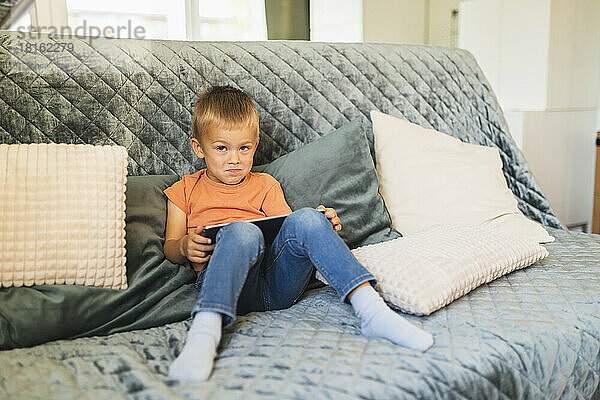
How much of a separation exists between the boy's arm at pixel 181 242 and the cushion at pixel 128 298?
2cm

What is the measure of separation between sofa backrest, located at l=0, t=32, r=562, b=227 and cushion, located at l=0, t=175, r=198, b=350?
7.7 inches

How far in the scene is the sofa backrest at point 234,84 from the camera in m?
1.39

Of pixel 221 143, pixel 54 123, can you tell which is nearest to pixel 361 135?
pixel 221 143

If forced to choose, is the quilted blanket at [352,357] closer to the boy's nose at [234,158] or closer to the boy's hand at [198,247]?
the boy's hand at [198,247]

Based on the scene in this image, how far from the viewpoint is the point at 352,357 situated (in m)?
0.95

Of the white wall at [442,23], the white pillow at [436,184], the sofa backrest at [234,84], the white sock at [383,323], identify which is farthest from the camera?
the white wall at [442,23]

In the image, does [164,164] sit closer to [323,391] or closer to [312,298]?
[312,298]

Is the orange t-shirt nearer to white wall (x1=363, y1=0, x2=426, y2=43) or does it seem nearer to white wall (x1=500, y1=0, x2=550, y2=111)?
white wall (x1=500, y1=0, x2=550, y2=111)

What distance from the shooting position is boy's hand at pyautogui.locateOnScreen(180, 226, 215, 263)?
1186 millimetres

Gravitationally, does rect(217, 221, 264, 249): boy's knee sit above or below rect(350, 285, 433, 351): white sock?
above

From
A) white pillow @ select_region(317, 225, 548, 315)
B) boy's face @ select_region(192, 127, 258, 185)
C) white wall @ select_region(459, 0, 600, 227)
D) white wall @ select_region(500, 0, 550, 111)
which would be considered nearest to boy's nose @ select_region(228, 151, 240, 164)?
boy's face @ select_region(192, 127, 258, 185)

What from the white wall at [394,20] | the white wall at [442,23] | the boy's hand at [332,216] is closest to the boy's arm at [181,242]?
the boy's hand at [332,216]

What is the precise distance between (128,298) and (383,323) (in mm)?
516

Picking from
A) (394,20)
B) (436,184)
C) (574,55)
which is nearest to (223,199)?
(436,184)
